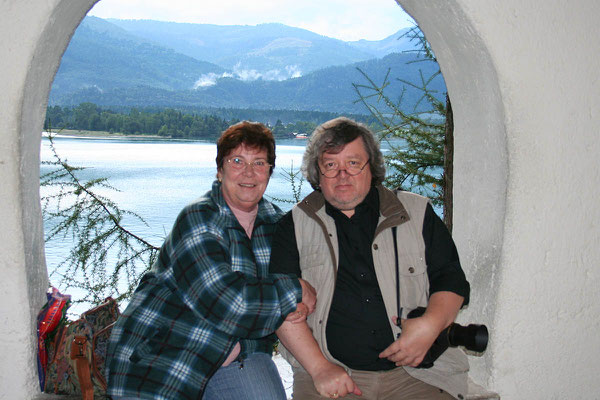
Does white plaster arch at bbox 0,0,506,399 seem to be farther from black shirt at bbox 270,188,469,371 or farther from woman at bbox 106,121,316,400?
woman at bbox 106,121,316,400

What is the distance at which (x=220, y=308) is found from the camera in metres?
1.59

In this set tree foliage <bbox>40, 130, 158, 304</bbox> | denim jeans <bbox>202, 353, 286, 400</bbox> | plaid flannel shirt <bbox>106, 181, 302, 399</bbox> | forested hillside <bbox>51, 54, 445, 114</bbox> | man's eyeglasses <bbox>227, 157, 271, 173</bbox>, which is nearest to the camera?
plaid flannel shirt <bbox>106, 181, 302, 399</bbox>

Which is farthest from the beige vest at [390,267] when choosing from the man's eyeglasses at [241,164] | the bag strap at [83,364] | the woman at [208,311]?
the bag strap at [83,364]

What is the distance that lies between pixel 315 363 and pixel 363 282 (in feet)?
1.05

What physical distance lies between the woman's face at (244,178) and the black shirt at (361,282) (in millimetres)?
157

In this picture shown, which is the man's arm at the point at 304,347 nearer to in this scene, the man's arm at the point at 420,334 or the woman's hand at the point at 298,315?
the woman's hand at the point at 298,315

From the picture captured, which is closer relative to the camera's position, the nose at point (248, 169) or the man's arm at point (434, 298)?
the man's arm at point (434, 298)

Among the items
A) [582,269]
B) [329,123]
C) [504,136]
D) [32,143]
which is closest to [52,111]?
[32,143]

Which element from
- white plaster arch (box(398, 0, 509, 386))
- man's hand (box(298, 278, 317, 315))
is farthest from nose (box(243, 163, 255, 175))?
white plaster arch (box(398, 0, 509, 386))

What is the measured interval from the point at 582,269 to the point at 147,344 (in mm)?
1560

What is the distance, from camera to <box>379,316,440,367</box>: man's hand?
5.39 ft

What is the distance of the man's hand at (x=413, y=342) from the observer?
1.64m

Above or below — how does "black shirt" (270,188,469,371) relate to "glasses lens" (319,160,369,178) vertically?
below

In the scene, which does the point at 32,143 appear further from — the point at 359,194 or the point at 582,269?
the point at 582,269
